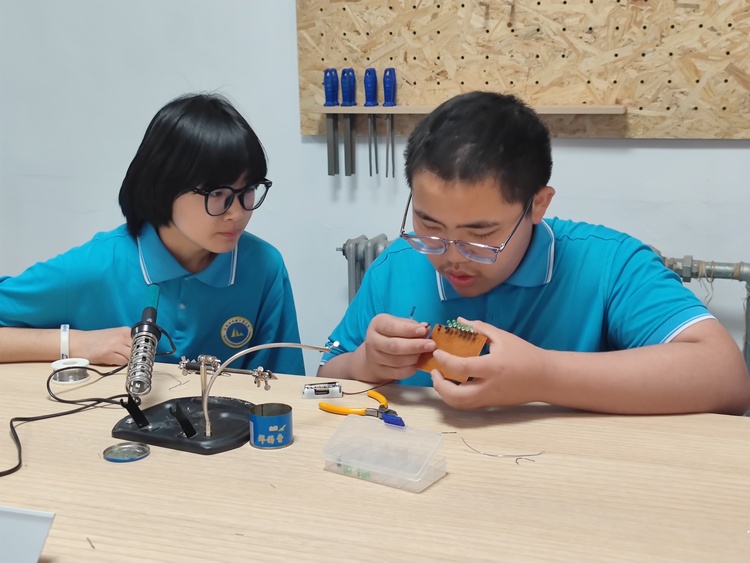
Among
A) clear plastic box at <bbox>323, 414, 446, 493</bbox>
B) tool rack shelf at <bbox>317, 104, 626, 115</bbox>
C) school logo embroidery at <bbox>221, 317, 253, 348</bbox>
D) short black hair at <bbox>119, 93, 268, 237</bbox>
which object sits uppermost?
tool rack shelf at <bbox>317, 104, 626, 115</bbox>

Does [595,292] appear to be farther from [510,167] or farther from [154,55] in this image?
[154,55]

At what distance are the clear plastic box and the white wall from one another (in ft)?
5.30

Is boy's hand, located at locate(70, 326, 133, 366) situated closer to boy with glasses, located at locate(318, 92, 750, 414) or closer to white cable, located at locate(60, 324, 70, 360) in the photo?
white cable, located at locate(60, 324, 70, 360)

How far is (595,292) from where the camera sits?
1445 mm

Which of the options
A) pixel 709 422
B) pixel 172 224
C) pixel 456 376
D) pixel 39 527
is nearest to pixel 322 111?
pixel 172 224

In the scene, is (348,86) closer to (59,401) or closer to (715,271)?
(715,271)

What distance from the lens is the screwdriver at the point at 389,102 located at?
8.35 feet

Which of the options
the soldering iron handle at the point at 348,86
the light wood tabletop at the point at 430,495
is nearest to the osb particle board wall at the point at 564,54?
the soldering iron handle at the point at 348,86

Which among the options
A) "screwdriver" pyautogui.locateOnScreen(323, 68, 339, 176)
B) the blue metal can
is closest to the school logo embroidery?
the blue metal can

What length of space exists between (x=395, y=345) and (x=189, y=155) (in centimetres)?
74

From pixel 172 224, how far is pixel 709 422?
1201mm

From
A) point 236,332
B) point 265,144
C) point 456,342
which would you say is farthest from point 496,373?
point 265,144

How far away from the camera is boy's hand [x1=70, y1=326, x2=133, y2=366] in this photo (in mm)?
1475

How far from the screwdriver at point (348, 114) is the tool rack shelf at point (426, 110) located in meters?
0.04
